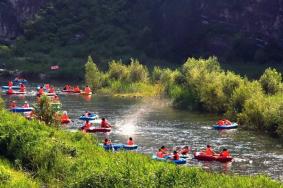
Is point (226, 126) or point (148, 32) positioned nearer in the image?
point (226, 126)

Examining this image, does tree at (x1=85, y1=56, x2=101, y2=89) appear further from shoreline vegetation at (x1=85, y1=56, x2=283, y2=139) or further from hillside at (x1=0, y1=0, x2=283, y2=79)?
hillside at (x1=0, y1=0, x2=283, y2=79)

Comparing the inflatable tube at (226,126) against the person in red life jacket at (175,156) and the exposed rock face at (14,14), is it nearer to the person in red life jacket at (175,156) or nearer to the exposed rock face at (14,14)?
the person in red life jacket at (175,156)

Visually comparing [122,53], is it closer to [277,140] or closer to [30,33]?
[30,33]

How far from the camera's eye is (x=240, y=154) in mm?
42812

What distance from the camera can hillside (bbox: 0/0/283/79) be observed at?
11375 centimetres

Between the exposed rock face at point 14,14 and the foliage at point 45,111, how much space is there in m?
103

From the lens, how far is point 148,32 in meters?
134

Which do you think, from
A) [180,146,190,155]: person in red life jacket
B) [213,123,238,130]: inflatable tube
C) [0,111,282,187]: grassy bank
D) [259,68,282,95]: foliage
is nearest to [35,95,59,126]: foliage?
[0,111,282,187]: grassy bank

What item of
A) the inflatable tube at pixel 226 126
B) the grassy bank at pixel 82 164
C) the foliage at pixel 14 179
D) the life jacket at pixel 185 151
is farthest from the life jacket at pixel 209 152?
the foliage at pixel 14 179

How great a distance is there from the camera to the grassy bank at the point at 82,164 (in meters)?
25.6

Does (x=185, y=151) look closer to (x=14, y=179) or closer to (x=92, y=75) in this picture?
(x=14, y=179)

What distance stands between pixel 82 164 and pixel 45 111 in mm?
14298

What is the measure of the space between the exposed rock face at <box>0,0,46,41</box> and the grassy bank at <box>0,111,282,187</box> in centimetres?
11114

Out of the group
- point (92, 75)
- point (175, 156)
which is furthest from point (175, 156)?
point (92, 75)
